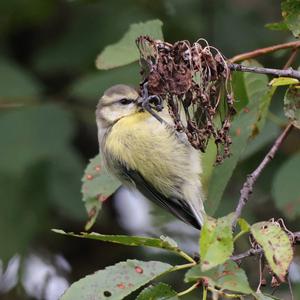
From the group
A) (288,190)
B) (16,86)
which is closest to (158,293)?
(288,190)

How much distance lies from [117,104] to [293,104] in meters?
1.47

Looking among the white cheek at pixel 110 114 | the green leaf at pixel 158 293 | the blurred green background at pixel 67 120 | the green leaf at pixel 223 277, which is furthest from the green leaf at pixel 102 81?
the green leaf at pixel 223 277

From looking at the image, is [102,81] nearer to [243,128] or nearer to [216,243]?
[243,128]

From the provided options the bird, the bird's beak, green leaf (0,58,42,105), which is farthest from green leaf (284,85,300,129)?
green leaf (0,58,42,105)

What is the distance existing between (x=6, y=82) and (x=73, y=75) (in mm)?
854

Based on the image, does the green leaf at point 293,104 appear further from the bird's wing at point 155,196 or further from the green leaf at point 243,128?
the bird's wing at point 155,196

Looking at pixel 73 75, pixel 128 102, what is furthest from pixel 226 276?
pixel 73 75

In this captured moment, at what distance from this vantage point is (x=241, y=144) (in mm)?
3268

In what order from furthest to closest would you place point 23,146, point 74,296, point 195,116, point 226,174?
point 23,146 < point 226,174 < point 195,116 < point 74,296

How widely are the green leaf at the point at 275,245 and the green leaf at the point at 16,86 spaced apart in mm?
2732

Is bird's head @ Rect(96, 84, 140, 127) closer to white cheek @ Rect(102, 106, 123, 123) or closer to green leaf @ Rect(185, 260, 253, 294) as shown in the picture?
white cheek @ Rect(102, 106, 123, 123)

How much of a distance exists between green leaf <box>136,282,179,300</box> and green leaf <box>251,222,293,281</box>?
35cm

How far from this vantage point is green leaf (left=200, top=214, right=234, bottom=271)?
2.09 meters

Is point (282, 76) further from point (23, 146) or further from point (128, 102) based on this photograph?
point (23, 146)
